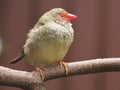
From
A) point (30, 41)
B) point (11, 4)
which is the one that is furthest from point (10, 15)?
point (30, 41)

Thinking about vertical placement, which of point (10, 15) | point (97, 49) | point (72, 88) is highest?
point (10, 15)

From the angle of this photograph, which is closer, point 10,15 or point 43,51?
point 43,51

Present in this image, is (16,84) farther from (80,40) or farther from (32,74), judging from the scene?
(80,40)

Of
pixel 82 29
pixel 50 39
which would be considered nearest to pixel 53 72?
pixel 50 39

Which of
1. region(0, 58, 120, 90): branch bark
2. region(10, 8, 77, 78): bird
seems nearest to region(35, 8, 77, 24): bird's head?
region(10, 8, 77, 78): bird

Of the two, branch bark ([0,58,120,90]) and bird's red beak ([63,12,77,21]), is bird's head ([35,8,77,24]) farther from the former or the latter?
branch bark ([0,58,120,90])
